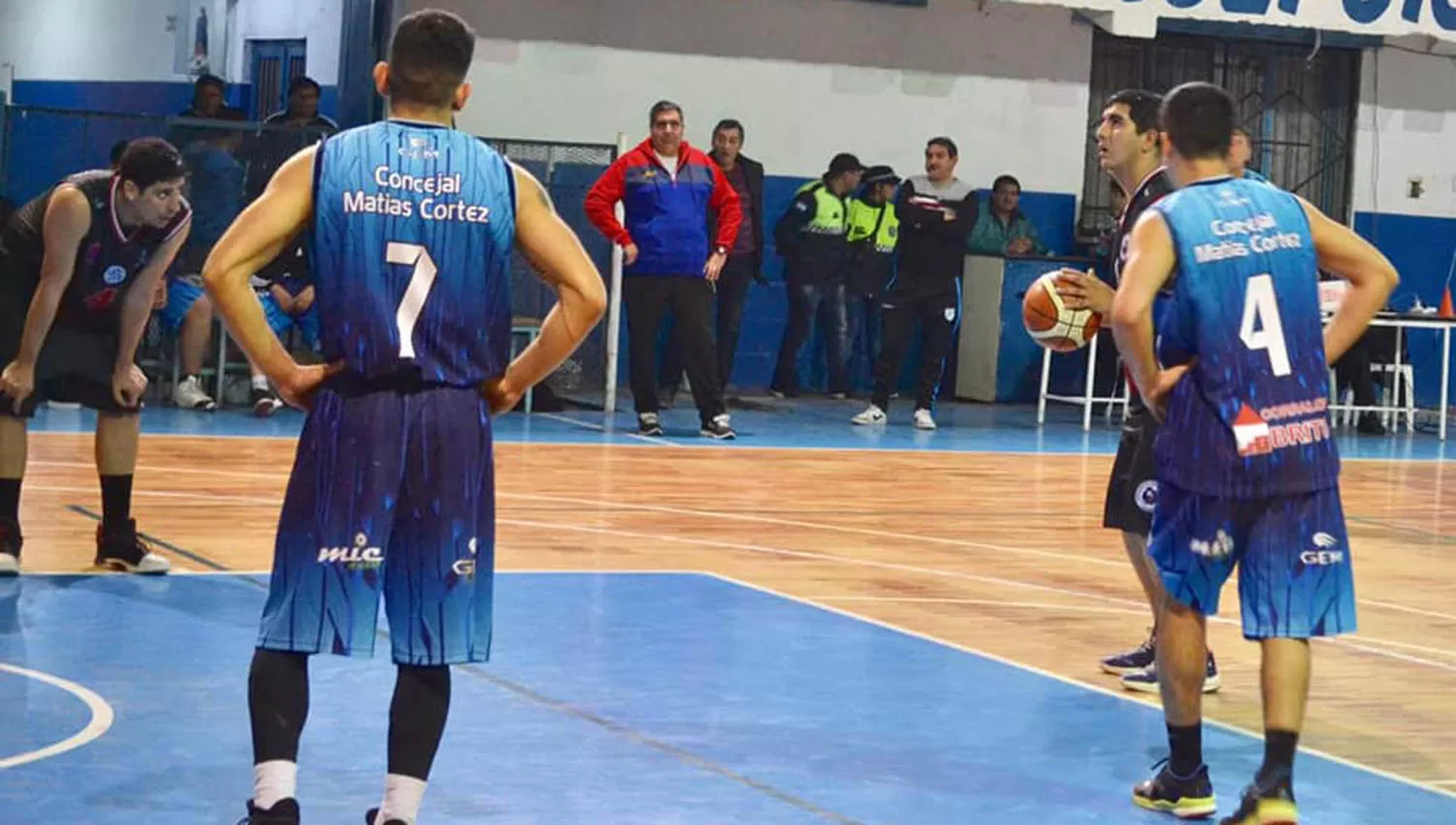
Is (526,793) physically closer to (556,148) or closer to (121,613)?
(121,613)

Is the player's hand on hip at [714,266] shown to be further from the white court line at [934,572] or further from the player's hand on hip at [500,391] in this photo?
the player's hand on hip at [500,391]

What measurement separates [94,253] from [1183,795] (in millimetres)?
4581

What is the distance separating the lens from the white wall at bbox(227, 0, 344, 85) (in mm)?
19484

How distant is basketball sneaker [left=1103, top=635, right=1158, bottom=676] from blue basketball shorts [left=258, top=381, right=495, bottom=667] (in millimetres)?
3743

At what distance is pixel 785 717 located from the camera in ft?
23.4

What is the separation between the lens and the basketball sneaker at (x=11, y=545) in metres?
8.93

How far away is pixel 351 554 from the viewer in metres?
4.89

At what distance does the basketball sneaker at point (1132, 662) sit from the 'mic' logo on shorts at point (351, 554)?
3.91 m

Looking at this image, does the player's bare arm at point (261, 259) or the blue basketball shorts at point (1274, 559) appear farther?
the blue basketball shorts at point (1274, 559)

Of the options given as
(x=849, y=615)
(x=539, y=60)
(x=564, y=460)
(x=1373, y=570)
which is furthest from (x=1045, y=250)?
(x=849, y=615)

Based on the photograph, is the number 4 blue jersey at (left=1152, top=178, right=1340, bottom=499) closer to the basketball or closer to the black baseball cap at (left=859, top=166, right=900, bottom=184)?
the basketball

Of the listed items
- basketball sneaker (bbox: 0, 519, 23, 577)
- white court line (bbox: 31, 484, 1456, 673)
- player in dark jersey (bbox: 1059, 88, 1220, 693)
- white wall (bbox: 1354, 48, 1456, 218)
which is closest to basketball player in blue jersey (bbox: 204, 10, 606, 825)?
player in dark jersey (bbox: 1059, 88, 1220, 693)

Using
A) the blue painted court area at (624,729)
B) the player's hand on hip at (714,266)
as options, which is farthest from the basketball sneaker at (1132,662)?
the player's hand on hip at (714,266)

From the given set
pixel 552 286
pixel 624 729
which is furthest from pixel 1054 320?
pixel 552 286
